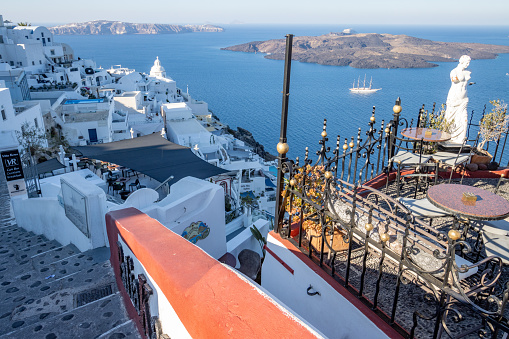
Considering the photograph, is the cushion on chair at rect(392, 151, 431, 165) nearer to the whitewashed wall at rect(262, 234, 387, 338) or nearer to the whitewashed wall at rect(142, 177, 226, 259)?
the whitewashed wall at rect(262, 234, 387, 338)

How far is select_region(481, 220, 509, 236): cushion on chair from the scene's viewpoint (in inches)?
176

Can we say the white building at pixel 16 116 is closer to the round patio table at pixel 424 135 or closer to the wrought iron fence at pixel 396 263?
the wrought iron fence at pixel 396 263

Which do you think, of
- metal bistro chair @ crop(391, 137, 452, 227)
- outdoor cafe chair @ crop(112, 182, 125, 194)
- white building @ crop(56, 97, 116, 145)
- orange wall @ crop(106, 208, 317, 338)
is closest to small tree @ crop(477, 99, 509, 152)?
metal bistro chair @ crop(391, 137, 452, 227)

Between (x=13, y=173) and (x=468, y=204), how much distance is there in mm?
10733

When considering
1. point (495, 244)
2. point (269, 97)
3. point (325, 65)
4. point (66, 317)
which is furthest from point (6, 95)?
point (325, 65)

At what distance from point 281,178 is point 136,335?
238 cm

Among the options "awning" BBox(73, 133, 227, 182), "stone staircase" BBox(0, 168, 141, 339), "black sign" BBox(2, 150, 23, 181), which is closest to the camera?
"stone staircase" BBox(0, 168, 141, 339)

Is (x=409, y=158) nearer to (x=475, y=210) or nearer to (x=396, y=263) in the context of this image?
(x=475, y=210)

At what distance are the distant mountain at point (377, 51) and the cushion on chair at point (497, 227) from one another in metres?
126

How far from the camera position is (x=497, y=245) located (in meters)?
4.34

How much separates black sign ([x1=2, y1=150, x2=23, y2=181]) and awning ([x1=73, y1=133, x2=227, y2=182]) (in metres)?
4.10

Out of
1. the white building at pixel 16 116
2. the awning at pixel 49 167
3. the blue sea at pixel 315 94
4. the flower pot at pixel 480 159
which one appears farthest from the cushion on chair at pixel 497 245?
the blue sea at pixel 315 94

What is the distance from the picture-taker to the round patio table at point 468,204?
3.93m

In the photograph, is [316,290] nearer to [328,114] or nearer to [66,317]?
[66,317]
